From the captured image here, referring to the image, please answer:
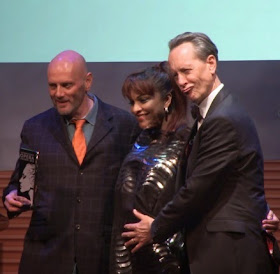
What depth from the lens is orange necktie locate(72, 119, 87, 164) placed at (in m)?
3.36

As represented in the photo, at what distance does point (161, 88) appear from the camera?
125 inches

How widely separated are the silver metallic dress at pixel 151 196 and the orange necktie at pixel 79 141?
0.90 feet

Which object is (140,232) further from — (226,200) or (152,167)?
(226,200)

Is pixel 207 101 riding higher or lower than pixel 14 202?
higher

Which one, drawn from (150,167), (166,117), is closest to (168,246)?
(150,167)

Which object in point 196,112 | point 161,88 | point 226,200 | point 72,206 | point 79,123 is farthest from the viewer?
point 79,123

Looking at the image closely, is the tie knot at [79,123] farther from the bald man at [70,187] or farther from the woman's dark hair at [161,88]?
the woman's dark hair at [161,88]

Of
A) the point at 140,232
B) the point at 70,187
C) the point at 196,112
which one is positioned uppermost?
the point at 196,112

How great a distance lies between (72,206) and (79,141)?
29 centimetres

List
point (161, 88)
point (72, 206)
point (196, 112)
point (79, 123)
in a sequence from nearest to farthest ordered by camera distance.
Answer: point (196, 112)
point (161, 88)
point (72, 206)
point (79, 123)

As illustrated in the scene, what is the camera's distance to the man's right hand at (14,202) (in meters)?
3.22

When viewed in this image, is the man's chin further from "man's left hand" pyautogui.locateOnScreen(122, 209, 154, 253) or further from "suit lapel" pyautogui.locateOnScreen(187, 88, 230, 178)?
"suit lapel" pyautogui.locateOnScreen(187, 88, 230, 178)

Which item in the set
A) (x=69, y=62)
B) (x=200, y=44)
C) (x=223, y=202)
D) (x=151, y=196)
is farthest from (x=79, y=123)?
(x=223, y=202)

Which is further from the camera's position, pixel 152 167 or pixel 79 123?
pixel 79 123
